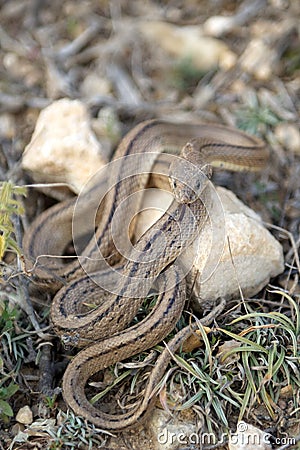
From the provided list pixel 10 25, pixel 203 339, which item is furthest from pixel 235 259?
A: pixel 10 25

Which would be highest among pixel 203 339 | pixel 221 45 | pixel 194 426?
pixel 221 45

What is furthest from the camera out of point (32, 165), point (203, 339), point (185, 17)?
point (185, 17)

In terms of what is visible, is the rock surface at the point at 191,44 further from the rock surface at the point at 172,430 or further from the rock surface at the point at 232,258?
the rock surface at the point at 172,430

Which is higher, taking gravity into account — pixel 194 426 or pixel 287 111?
pixel 287 111

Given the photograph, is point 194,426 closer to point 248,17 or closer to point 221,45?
point 221,45

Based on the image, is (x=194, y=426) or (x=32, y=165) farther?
(x=32, y=165)

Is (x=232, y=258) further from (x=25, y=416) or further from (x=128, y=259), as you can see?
(x=25, y=416)

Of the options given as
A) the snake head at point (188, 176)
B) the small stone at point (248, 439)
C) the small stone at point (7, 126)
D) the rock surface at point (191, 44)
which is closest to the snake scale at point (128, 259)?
the snake head at point (188, 176)
